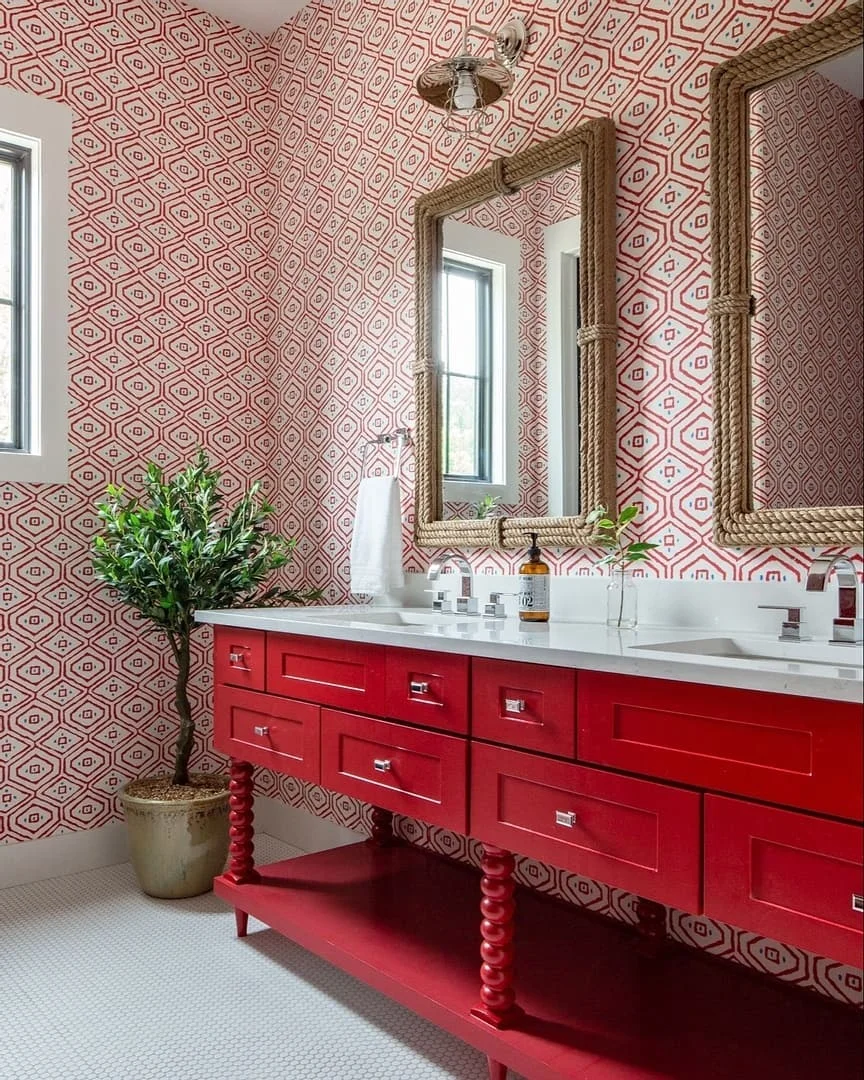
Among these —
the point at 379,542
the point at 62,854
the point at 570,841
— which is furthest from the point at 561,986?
the point at 62,854

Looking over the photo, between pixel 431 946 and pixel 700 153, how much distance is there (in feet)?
5.87

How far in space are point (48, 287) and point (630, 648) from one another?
2.22 meters

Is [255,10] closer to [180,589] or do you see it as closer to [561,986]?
[180,589]

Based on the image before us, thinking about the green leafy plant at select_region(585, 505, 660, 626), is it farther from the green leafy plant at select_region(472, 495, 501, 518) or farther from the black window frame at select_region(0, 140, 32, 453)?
the black window frame at select_region(0, 140, 32, 453)

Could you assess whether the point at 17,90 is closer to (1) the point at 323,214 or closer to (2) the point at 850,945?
(1) the point at 323,214

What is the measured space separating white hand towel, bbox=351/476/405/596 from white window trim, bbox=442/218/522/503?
25 centimetres

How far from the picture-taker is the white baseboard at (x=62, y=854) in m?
2.75

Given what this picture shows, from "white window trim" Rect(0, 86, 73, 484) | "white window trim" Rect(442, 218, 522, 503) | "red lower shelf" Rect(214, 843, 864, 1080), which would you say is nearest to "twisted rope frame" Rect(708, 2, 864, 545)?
"white window trim" Rect(442, 218, 522, 503)

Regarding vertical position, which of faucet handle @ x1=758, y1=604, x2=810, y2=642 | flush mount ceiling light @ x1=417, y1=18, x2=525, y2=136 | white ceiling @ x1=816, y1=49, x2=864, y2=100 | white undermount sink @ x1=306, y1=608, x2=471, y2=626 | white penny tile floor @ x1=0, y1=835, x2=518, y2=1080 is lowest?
white penny tile floor @ x1=0, y1=835, x2=518, y2=1080

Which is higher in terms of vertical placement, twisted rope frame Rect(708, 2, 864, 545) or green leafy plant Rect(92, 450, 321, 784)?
twisted rope frame Rect(708, 2, 864, 545)

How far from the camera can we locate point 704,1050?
5.10ft

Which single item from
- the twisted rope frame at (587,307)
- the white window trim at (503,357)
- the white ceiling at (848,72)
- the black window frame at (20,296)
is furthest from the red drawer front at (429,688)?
the black window frame at (20,296)

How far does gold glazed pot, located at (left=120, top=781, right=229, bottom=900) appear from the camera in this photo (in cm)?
263

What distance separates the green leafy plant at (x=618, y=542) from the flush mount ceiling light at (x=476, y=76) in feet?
3.47
